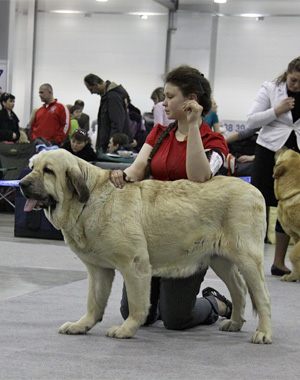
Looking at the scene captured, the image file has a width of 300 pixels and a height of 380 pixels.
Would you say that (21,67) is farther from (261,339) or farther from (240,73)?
(261,339)

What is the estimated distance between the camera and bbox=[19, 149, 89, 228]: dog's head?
288 cm

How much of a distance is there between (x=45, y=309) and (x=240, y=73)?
15.9m

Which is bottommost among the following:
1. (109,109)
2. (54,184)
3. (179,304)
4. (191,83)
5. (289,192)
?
(179,304)

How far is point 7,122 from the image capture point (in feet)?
36.4

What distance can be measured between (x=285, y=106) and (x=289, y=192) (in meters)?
0.63

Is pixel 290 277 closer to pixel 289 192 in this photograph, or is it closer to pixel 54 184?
pixel 289 192

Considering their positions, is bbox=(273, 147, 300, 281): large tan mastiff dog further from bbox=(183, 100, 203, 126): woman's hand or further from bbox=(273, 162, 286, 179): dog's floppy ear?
bbox=(183, 100, 203, 126): woman's hand

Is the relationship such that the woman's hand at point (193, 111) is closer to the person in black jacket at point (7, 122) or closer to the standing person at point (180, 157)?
the standing person at point (180, 157)

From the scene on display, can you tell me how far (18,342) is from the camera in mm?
2939

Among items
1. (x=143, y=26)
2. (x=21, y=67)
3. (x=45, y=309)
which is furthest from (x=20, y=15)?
(x=45, y=309)

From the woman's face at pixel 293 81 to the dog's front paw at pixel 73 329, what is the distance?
282 cm

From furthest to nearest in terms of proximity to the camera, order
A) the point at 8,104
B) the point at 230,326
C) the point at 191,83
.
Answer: the point at 8,104 → the point at 230,326 → the point at 191,83

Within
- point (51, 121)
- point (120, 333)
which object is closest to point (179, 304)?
point (120, 333)

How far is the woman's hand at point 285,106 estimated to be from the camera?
5246mm
